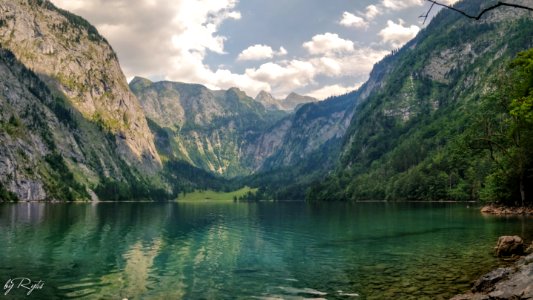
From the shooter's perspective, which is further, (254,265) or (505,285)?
(254,265)

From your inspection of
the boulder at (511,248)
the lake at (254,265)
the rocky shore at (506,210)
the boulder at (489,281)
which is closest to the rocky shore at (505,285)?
the boulder at (489,281)

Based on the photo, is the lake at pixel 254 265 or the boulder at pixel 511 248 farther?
the boulder at pixel 511 248

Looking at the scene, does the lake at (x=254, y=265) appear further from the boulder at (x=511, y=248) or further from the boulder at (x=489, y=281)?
the boulder at (x=489, y=281)

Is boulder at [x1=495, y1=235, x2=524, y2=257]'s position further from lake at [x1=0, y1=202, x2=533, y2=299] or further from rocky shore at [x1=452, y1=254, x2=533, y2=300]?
rocky shore at [x1=452, y1=254, x2=533, y2=300]

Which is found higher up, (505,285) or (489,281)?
(505,285)

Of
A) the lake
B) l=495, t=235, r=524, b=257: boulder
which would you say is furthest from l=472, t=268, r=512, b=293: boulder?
l=495, t=235, r=524, b=257: boulder

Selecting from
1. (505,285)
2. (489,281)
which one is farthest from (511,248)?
(505,285)

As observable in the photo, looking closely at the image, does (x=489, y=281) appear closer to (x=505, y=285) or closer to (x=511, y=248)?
(x=505, y=285)

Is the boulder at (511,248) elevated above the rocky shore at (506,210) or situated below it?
above

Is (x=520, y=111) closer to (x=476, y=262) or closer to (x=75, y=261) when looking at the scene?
(x=476, y=262)

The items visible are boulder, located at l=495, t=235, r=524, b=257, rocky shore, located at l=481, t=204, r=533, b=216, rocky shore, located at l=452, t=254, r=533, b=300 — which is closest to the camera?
rocky shore, located at l=452, t=254, r=533, b=300

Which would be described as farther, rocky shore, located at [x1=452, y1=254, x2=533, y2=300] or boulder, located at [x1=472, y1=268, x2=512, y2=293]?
boulder, located at [x1=472, y1=268, x2=512, y2=293]

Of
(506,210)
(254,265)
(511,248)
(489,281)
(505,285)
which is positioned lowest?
(254,265)

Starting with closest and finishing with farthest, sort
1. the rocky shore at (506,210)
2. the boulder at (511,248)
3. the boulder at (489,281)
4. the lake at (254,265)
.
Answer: the boulder at (489,281) < the lake at (254,265) < the boulder at (511,248) < the rocky shore at (506,210)
